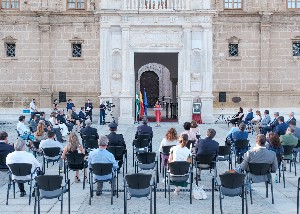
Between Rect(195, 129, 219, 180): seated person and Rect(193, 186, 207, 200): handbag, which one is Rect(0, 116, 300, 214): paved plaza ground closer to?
Rect(193, 186, 207, 200): handbag

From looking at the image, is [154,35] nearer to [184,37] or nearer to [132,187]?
[184,37]

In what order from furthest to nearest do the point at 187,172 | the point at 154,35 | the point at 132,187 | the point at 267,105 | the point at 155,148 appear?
the point at 267,105 < the point at 154,35 < the point at 155,148 < the point at 187,172 < the point at 132,187

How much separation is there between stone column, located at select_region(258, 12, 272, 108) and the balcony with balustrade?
4.14m

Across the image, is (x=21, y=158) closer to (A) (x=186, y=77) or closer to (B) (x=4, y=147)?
(B) (x=4, y=147)

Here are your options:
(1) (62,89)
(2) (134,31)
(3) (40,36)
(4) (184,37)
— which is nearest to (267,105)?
(4) (184,37)

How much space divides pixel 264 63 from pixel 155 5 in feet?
25.8

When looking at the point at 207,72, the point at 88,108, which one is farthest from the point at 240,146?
the point at 88,108

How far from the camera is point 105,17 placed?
30047 mm

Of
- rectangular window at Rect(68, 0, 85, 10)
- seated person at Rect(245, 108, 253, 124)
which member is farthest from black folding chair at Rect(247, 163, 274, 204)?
rectangular window at Rect(68, 0, 85, 10)

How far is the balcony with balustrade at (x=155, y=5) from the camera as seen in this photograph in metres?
30.0

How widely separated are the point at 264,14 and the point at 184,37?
554 cm

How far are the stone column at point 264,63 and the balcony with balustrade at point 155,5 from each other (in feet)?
13.6

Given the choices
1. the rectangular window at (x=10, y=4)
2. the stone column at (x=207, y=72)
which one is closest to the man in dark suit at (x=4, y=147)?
the stone column at (x=207, y=72)

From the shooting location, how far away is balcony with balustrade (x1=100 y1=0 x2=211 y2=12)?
29953mm
